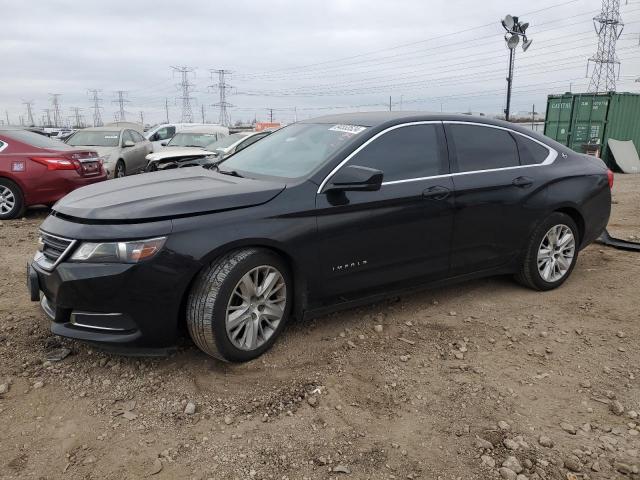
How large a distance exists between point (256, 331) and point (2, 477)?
58.1 inches

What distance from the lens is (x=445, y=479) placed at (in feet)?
7.85

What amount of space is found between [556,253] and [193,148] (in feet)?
28.7

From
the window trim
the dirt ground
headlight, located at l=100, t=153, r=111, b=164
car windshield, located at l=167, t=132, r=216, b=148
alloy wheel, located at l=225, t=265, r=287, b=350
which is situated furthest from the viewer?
car windshield, located at l=167, t=132, r=216, b=148

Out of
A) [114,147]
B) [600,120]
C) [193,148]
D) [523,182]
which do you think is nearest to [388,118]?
[523,182]

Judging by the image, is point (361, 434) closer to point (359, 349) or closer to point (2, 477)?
point (359, 349)

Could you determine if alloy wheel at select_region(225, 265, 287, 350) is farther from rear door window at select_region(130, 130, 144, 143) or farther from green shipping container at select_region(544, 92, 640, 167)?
green shipping container at select_region(544, 92, 640, 167)

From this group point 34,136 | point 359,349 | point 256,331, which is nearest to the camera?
point 256,331

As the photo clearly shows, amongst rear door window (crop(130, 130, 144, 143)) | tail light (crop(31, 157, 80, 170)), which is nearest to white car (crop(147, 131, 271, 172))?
rear door window (crop(130, 130, 144, 143))

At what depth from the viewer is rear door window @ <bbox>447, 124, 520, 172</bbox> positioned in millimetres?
4184

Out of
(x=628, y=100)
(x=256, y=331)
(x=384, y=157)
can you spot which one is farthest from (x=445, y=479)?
(x=628, y=100)

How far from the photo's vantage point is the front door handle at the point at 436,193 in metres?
3.88

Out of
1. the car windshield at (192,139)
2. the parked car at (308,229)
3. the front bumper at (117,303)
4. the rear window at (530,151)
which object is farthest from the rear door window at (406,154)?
the car windshield at (192,139)

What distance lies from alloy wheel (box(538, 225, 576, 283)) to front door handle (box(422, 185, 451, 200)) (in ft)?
4.03

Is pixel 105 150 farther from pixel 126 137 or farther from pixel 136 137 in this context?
pixel 136 137
